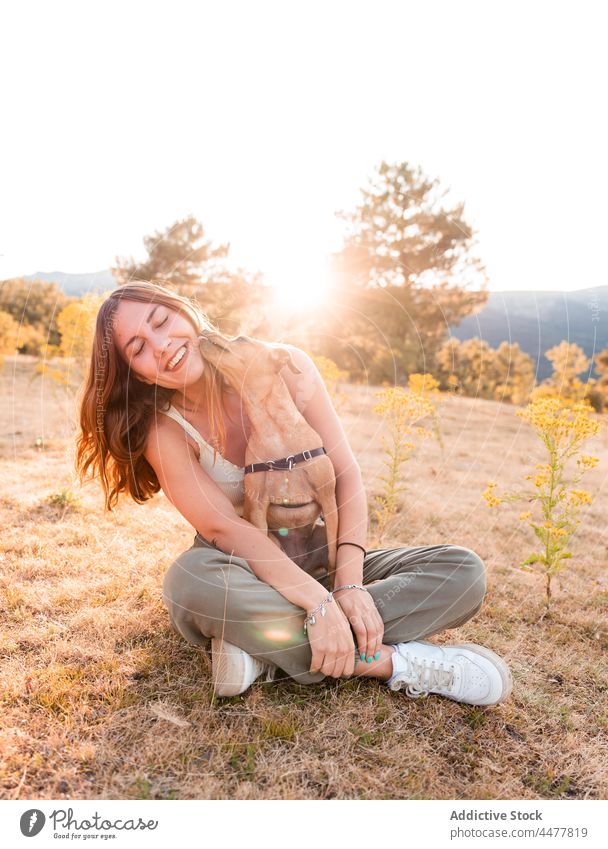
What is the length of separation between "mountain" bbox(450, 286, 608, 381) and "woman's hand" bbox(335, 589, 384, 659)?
50.6 inches

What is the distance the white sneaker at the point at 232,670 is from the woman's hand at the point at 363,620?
17.2 inches

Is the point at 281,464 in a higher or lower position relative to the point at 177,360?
lower

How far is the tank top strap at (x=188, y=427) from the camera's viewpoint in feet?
8.67

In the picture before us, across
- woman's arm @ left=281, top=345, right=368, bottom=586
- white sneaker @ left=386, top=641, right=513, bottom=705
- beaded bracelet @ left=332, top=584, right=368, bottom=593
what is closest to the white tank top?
woman's arm @ left=281, top=345, right=368, bottom=586

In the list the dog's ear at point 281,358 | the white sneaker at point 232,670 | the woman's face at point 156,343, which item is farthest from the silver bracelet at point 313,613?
the woman's face at point 156,343

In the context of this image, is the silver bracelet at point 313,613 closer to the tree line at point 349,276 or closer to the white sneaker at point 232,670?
the white sneaker at point 232,670

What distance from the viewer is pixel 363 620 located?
2.41 metres

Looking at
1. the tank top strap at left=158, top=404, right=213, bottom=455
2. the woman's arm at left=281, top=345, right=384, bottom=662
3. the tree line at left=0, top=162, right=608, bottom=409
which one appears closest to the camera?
the woman's arm at left=281, top=345, right=384, bottom=662

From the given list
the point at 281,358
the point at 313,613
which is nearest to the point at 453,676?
the point at 313,613

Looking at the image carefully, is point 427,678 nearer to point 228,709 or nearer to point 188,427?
point 228,709

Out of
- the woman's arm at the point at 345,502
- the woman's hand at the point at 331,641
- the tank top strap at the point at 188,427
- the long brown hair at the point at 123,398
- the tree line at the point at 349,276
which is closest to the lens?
the woman's hand at the point at 331,641

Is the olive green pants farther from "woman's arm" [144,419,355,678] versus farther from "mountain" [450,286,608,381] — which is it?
"mountain" [450,286,608,381]

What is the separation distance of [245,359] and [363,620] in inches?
48.0

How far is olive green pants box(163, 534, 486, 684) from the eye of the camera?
7.68ft
